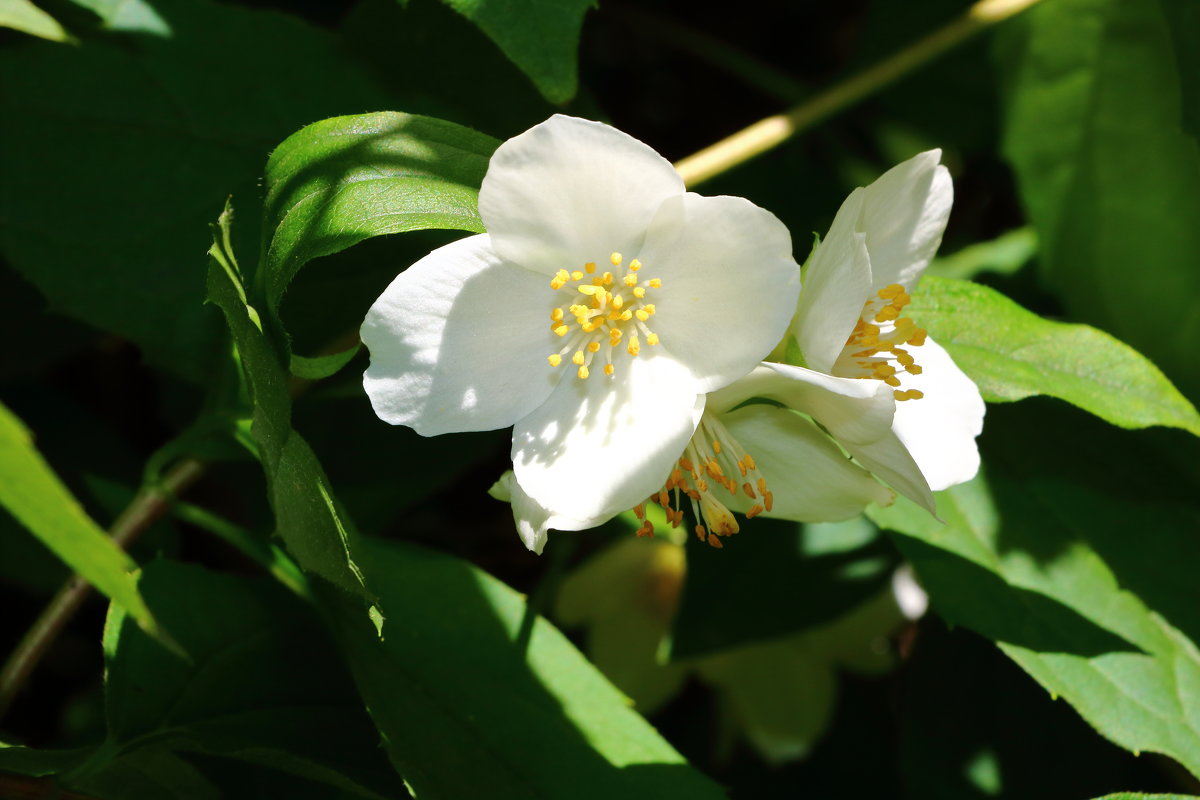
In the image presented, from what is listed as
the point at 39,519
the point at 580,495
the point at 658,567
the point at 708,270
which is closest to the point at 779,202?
the point at 658,567

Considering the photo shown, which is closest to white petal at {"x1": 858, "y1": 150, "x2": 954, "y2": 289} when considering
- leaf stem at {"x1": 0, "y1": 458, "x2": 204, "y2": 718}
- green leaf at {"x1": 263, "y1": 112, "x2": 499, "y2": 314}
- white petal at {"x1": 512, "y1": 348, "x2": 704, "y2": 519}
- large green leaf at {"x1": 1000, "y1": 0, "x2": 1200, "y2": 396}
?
white petal at {"x1": 512, "y1": 348, "x2": 704, "y2": 519}

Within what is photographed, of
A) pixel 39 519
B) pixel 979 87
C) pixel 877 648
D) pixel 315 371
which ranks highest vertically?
pixel 39 519

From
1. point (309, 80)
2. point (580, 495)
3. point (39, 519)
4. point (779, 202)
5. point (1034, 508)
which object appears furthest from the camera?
point (779, 202)

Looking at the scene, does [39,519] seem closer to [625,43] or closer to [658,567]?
[658,567]

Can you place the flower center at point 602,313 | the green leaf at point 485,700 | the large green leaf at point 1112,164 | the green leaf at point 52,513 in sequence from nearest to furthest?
1. the green leaf at point 52,513
2. the flower center at point 602,313
3. the green leaf at point 485,700
4. the large green leaf at point 1112,164

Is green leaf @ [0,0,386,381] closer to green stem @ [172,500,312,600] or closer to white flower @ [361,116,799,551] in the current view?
green stem @ [172,500,312,600]

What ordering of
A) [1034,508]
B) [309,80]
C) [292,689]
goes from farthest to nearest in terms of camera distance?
1. [309,80]
2. [1034,508]
3. [292,689]

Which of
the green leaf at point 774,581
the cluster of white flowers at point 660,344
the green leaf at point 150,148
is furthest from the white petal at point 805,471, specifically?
the green leaf at point 150,148

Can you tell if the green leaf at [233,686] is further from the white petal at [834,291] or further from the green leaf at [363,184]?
the white petal at [834,291]
